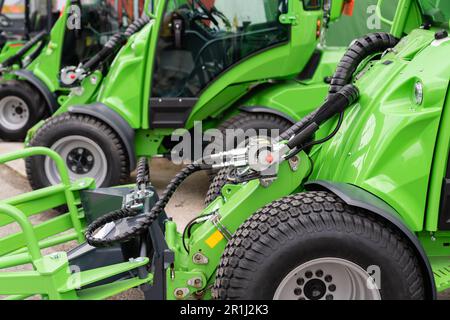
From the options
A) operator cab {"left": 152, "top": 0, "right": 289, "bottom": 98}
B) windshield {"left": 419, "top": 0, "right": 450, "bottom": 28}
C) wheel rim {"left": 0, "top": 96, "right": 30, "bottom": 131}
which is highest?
windshield {"left": 419, "top": 0, "right": 450, "bottom": 28}

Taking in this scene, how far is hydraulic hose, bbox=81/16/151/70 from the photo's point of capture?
5816 millimetres

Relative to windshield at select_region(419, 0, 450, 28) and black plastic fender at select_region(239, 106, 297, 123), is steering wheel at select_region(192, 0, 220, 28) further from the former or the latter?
windshield at select_region(419, 0, 450, 28)

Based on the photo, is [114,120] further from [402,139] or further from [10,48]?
[10,48]

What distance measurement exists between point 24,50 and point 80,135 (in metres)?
3.23

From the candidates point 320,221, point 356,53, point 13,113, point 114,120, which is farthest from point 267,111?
point 13,113

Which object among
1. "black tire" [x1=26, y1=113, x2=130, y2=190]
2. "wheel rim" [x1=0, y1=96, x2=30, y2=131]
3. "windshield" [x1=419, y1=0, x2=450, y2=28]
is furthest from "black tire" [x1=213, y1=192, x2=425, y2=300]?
"wheel rim" [x1=0, y1=96, x2=30, y2=131]

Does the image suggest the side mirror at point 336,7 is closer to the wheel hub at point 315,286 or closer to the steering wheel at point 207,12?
the steering wheel at point 207,12

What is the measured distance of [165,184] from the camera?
19.4 ft

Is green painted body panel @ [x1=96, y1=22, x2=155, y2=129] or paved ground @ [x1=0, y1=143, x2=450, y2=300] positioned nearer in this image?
paved ground @ [x1=0, y1=143, x2=450, y2=300]

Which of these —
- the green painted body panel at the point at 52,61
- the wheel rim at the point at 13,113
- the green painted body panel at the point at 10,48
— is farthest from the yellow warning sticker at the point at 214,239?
the green painted body panel at the point at 10,48

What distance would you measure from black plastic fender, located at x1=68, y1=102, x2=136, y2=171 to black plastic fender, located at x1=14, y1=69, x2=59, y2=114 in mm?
2443

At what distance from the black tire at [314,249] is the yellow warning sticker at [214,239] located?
0.80ft

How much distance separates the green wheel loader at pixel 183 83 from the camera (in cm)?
516

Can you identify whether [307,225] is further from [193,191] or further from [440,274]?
[193,191]
